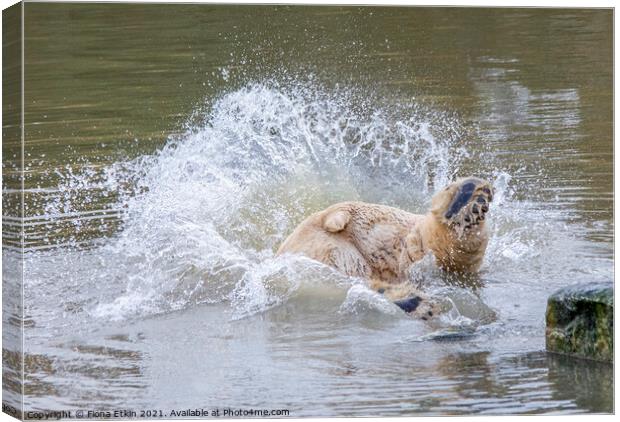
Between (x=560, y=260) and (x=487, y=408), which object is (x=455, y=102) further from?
(x=487, y=408)

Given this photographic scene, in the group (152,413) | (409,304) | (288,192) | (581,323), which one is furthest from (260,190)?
(581,323)

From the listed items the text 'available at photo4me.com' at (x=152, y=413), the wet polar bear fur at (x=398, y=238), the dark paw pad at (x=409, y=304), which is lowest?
the text 'available at photo4me.com' at (x=152, y=413)

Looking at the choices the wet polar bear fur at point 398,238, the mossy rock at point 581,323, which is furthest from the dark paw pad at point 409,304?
the mossy rock at point 581,323

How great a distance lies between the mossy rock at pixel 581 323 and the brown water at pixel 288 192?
11 centimetres

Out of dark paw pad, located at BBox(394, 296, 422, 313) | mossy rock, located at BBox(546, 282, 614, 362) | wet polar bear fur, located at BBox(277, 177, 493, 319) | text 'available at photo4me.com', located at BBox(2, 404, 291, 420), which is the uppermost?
wet polar bear fur, located at BBox(277, 177, 493, 319)

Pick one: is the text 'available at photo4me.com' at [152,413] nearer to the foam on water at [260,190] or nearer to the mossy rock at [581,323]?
the foam on water at [260,190]

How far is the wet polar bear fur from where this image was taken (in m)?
8.46

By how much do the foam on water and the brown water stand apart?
1 cm

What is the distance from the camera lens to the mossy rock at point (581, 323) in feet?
26.8

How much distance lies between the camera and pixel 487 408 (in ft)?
25.3

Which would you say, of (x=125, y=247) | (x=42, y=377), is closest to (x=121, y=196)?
(x=125, y=247)

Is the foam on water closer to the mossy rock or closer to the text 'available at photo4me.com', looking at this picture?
the mossy rock

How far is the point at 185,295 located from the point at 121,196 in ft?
2.10

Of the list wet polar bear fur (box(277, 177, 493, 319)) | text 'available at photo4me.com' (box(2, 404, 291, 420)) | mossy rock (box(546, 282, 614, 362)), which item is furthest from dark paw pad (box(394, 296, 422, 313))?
text 'available at photo4me.com' (box(2, 404, 291, 420))
